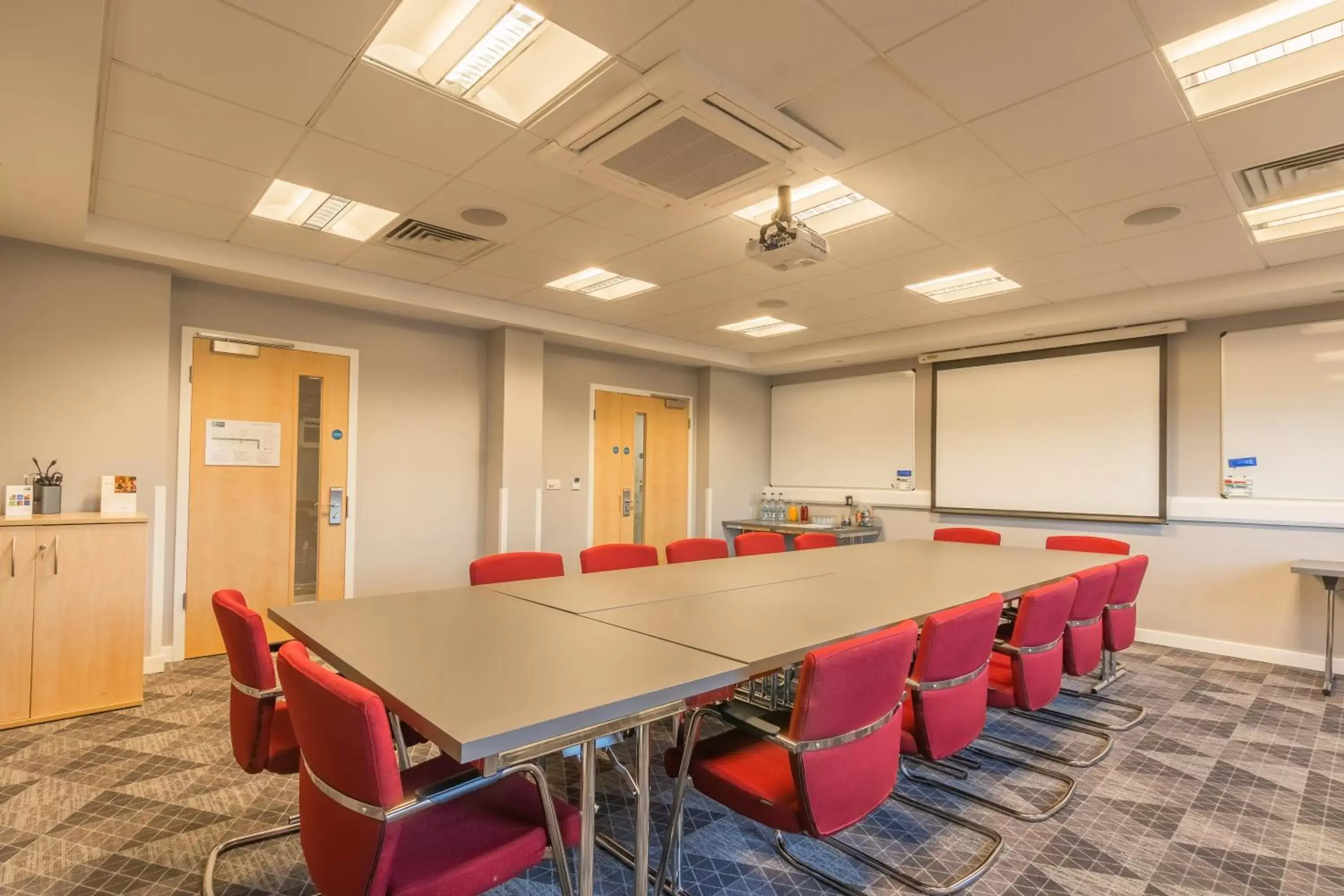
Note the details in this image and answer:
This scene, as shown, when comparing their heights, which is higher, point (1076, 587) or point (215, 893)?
point (1076, 587)

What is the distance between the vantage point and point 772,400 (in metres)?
8.45

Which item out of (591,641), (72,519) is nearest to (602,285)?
(72,519)

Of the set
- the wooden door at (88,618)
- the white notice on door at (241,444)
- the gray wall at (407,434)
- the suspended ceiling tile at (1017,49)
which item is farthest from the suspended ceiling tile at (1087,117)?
the white notice on door at (241,444)

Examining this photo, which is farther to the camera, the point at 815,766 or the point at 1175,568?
the point at 1175,568

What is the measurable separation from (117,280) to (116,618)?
81.6 inches

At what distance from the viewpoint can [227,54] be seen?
2244mm

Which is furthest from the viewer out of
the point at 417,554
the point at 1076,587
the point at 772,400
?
the point at 772,400

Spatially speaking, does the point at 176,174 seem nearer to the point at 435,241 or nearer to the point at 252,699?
the point at 435,241

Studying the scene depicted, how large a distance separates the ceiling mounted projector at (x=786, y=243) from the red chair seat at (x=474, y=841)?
2.45m

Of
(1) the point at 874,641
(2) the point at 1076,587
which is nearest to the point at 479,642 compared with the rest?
(1) the point at 874,641

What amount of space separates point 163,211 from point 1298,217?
645cm

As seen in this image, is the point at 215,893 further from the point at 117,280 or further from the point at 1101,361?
the point at 1101,361

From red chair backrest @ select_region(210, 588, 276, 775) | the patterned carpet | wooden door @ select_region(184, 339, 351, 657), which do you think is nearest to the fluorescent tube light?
wooden door @ select_region(184, 339, 351, 657)

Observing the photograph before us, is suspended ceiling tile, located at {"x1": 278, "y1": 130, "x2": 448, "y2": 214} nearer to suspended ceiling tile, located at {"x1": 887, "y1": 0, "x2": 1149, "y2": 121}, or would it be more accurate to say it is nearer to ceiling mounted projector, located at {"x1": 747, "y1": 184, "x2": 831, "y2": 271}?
ceiling mounted projector, located at {"x1": 747, "y1": 184, "x2": 831, "y2": 271}
